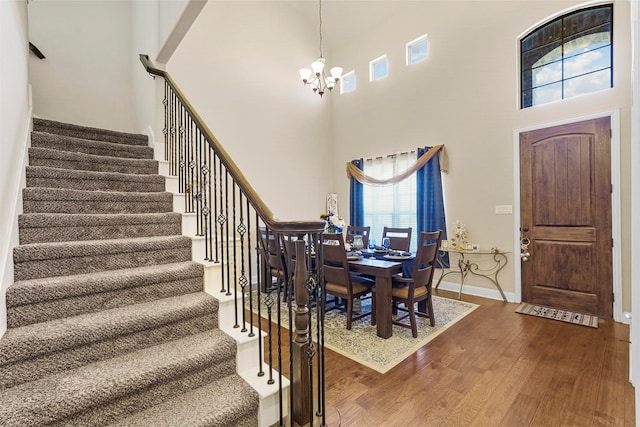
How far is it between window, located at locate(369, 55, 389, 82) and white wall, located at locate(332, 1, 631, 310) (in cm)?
11

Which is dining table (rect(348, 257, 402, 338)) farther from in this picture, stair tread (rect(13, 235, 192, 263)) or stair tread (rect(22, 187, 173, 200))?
stair tread (rect(22, 187, 173, 200))

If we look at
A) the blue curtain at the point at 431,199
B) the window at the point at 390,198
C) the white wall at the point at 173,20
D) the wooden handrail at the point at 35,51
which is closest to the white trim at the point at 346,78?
the window at the point at 390,198

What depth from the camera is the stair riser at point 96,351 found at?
1.31m

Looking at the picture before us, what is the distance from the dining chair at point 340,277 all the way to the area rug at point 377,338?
16cm

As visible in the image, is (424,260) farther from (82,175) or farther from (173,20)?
(173,20)

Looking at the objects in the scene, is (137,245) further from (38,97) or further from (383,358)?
(38,97)

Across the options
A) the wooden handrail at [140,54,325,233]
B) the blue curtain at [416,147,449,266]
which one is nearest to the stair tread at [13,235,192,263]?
the wooden handrail at [140,54,325,233]

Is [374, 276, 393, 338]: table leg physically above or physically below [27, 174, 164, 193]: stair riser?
below

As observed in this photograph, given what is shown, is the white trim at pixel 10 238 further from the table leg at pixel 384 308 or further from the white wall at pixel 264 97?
the white wall at pixel 264 97

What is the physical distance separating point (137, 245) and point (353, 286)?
210cm

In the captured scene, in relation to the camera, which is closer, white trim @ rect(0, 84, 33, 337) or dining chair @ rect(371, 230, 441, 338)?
white trim @ rect(0, 84, 33, 337)

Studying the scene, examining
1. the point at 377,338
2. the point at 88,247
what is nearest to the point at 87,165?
the point at 88,247

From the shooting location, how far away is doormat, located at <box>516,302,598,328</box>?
3.22 meters

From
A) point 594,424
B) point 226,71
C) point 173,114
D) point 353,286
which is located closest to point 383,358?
point 353,286
